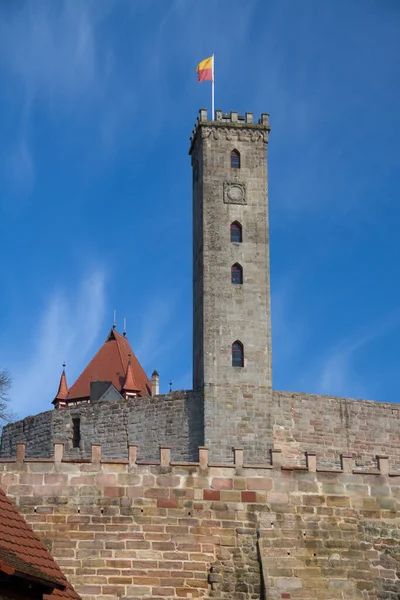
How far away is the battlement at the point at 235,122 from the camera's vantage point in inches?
1516

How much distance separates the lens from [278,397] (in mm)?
36031

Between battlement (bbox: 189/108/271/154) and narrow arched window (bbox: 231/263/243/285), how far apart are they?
16.2 feet

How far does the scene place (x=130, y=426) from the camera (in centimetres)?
3647

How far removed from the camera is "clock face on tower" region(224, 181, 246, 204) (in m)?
37.6

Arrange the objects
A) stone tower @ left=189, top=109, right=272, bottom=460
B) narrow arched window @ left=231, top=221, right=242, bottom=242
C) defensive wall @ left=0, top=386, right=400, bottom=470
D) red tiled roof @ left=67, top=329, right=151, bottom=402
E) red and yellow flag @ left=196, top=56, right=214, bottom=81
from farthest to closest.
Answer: red tiled roof @ left=67, top=329, right=151, bottom=402
red and yellow flag @ left=196, top=56, right=214, bottom=81
narrow arched window @ left=231, top=221, right=242, bottom=242
defensive wall @ left=0, top=386, right=400, bottom=470
stone tower @ left=189, top=109, right=272, bottom=460

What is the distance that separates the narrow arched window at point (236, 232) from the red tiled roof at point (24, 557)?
19.1 meters

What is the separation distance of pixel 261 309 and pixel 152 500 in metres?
13.8

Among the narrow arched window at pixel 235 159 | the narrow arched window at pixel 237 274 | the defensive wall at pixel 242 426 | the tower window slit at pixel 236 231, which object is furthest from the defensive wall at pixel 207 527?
the narrow arched window at pixel 235 159

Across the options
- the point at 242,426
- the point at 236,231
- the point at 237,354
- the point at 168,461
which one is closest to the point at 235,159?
the point at 236,231

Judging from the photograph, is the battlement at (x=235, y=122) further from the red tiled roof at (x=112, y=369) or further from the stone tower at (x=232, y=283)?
the red tiled roof at (x=112, y=369)


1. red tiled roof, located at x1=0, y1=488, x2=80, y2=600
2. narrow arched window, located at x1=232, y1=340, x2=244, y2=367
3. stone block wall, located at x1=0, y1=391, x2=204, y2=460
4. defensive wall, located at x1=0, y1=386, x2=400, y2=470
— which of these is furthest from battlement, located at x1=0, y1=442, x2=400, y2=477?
narrow arched window, located at x1=232, y1=340, x2=244, y2=367

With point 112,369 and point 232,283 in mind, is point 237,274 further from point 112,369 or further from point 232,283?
point 112,369

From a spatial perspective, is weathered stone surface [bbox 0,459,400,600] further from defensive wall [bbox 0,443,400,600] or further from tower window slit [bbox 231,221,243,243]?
tower window slit [bbox 231,221,243,243]

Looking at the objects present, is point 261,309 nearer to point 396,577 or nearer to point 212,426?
point 212,426
